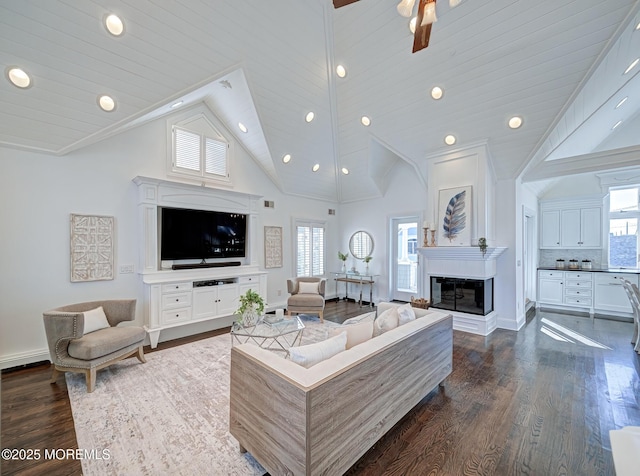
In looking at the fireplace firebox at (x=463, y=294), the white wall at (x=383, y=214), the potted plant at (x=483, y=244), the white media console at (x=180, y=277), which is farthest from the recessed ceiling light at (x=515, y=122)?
the white media console at (x=180, y=277)

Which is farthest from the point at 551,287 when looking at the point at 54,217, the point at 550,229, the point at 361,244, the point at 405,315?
the point at 54,217

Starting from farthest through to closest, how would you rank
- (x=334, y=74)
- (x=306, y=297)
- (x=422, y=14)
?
1. (x=306, y=297)
2. (x=334, y=74)
3. (x=422, y=14)

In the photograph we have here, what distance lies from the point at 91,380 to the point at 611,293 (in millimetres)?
8545

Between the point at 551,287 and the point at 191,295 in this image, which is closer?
the point at 191,295

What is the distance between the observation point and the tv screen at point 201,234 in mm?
4406

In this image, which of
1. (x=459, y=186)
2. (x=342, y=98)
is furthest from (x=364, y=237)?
(x=342, y=98)

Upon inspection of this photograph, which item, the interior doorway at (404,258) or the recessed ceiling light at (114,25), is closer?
the recessed ceiling light at (114,25)

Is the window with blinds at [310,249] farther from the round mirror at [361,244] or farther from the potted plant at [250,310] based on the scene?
the potted plant at [250,310]

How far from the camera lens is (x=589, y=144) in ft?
18.1

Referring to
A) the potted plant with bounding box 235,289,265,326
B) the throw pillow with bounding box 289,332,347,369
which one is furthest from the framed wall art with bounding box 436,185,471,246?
the throw pillow with bounding box 289,332,347,369

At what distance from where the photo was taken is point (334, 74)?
4574 mm

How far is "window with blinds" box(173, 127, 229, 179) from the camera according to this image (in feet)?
15.0

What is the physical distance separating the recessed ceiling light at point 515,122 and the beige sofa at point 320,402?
371cm

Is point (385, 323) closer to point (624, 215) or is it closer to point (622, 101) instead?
point (622, 101)
